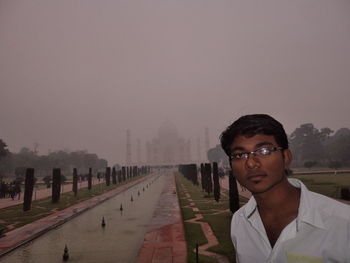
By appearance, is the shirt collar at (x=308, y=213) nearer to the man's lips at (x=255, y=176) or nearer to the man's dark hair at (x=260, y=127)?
the man's lips at (x=255, y=176)

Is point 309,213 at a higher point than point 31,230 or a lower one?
higher

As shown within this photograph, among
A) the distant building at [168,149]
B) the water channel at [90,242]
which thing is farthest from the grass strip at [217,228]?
the distant building at [168,149]

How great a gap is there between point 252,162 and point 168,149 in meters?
142

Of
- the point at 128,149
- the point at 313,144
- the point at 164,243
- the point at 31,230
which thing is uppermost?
the point at 128,149

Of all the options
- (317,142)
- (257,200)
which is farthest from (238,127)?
(317,142)

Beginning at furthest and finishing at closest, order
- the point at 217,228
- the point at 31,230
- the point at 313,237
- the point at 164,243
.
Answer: the point at 31,230
the point at 217,228
the point at 164,243
the point at 313,237

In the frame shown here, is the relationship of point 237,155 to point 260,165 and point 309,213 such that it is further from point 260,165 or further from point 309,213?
point 309,213

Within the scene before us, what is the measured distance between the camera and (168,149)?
143m

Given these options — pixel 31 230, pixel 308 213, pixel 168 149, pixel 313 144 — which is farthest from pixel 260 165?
pixel 168 149

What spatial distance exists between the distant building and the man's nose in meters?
141

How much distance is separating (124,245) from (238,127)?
25.9 feet

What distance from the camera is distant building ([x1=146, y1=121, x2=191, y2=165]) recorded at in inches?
5615

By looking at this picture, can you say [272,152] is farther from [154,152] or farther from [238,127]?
[154,152]

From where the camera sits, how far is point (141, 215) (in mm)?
14375
